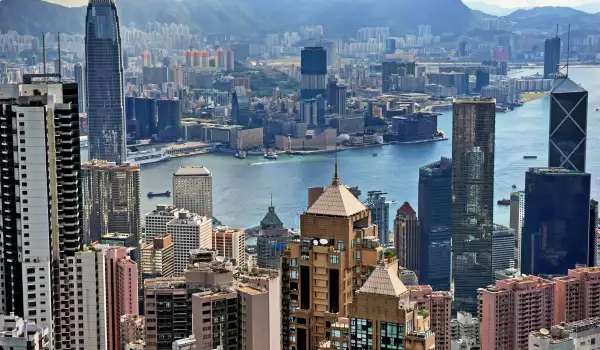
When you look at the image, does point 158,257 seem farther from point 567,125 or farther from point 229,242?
point 567,125

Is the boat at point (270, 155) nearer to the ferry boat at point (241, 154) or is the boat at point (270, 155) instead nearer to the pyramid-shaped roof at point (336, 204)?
the ferry boat at point (241, 154)

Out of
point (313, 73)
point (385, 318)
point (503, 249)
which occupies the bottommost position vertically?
point (503, 249)

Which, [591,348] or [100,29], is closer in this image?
[591,348]

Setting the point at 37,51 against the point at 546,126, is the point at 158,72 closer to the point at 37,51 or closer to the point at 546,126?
the point at 546,126

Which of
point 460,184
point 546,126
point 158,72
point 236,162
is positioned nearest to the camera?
point 460,184

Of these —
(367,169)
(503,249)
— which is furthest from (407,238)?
(367,169)

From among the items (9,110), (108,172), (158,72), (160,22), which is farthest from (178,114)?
(9,110)
